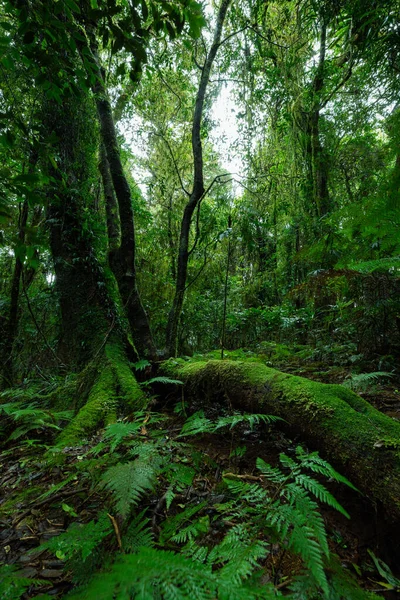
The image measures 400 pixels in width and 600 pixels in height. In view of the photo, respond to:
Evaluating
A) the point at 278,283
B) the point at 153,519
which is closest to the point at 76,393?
the point at 153,519

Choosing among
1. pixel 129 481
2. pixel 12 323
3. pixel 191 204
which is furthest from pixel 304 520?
pixel 12 323

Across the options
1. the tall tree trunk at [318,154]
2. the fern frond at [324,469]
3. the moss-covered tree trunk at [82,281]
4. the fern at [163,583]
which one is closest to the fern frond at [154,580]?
the fern at [163,583]

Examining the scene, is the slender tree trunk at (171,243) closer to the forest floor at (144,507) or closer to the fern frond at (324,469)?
the forest floor at (144,507)

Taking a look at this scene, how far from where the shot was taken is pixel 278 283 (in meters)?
10.5

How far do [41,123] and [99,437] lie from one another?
4.77m

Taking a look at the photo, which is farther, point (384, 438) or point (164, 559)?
point (384, 438)

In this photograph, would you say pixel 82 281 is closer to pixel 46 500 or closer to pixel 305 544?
pixel 46 500

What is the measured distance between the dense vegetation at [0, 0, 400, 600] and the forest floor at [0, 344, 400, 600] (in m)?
0.01

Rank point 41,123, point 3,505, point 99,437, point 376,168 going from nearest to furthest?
point 3,505, point 99,437, point 41,123, point 376,168

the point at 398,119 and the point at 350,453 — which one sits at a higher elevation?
the point at 398,119

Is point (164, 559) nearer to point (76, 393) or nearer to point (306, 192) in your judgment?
point (76, 393)

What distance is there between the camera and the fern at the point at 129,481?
3.85 ft

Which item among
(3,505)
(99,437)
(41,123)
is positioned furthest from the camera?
(41,123)

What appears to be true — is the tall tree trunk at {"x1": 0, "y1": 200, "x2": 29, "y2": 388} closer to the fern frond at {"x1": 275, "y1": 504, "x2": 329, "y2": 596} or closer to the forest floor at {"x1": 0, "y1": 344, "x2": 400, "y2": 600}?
the forest floor at {"x1": 0, "y1": 344, "x2": 400, "y2": 600}
